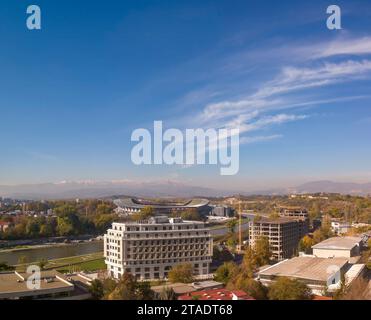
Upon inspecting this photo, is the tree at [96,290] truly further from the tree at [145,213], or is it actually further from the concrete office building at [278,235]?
the tree at [145,213]

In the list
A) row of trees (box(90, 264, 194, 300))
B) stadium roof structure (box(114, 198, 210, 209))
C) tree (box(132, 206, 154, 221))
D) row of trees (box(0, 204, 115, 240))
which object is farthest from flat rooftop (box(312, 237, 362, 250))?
row of trees (box(0, 204, 115, 240))

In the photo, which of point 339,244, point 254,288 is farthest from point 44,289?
point 339,244

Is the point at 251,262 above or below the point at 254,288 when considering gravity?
below

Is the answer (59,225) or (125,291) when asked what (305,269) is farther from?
(59,225)

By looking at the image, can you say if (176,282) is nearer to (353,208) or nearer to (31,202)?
(353,208)
